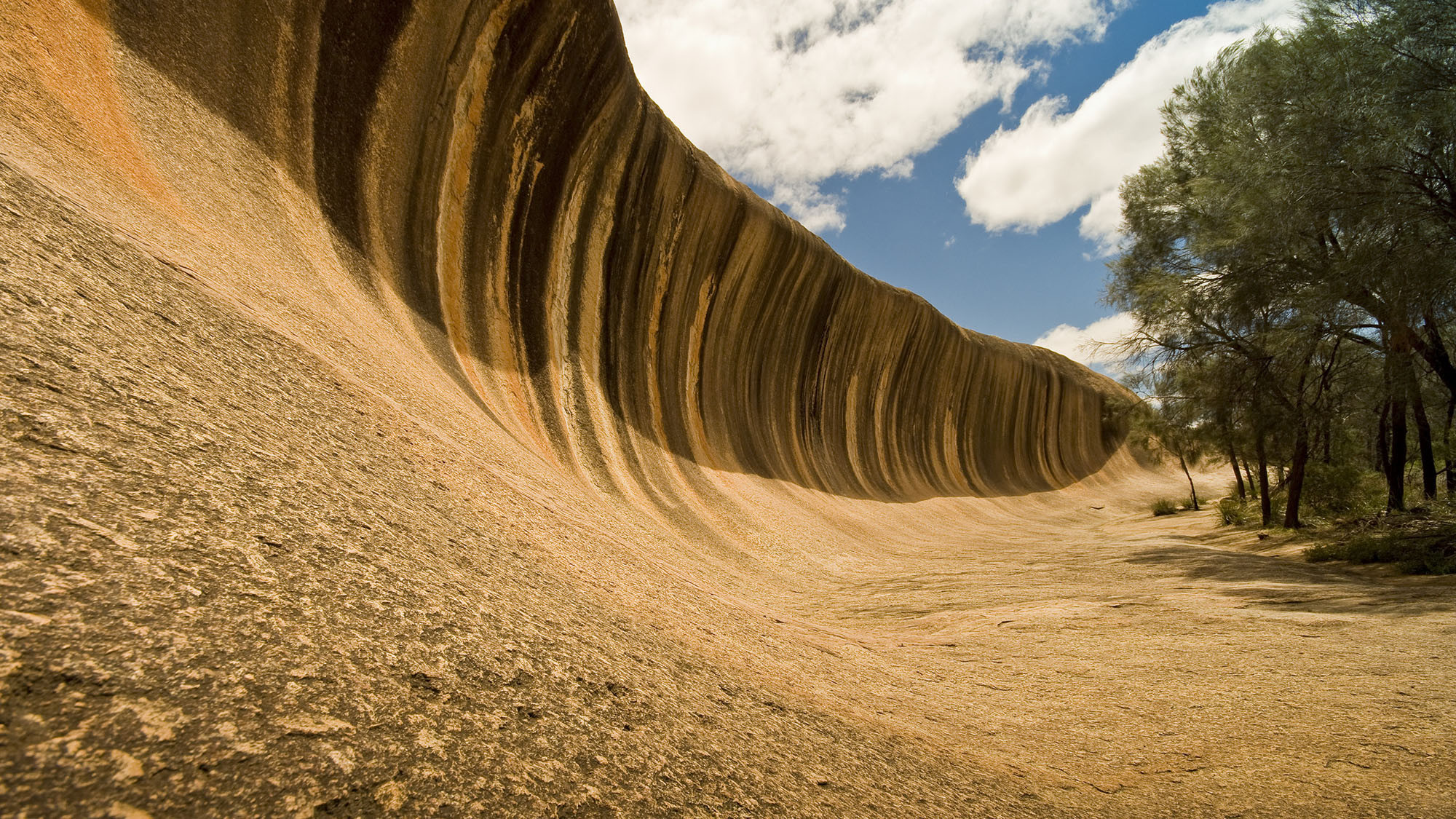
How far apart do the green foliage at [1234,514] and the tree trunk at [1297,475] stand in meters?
2.07

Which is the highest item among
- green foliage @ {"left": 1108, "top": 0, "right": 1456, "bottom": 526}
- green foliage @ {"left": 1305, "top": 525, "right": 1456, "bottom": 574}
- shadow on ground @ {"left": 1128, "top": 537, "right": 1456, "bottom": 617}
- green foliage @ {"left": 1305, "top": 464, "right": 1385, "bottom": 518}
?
green foliage @ {"left": 1108, "top": 0, "right": 1456, "bottom": 526}

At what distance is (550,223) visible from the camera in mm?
7094

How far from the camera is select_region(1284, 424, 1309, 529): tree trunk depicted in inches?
338

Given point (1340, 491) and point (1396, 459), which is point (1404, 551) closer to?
point (1396, 459)

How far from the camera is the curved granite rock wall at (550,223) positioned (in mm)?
4898

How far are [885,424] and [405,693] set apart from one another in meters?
13.7

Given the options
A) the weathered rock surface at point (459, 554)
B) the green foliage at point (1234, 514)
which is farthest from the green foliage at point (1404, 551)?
the green foliage at point (1234, 514)

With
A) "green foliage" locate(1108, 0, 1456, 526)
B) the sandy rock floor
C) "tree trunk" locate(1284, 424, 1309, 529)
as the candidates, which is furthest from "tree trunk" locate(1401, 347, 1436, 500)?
the sandy rock floor

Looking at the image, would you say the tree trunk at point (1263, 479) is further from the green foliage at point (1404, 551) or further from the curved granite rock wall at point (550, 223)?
the curved granite rock wall at point (550, 223)

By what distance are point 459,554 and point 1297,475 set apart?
1098 centimetres

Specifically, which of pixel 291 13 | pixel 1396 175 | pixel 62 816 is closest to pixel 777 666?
pixel 62 816

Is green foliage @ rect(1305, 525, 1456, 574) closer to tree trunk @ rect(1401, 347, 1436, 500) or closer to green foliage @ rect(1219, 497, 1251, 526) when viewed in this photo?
tree trunk @ rect(1401, 347, 1436, 500)

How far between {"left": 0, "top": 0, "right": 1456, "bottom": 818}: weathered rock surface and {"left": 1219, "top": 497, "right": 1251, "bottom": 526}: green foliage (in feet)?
16.3

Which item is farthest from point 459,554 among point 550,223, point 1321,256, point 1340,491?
point 1340,491
